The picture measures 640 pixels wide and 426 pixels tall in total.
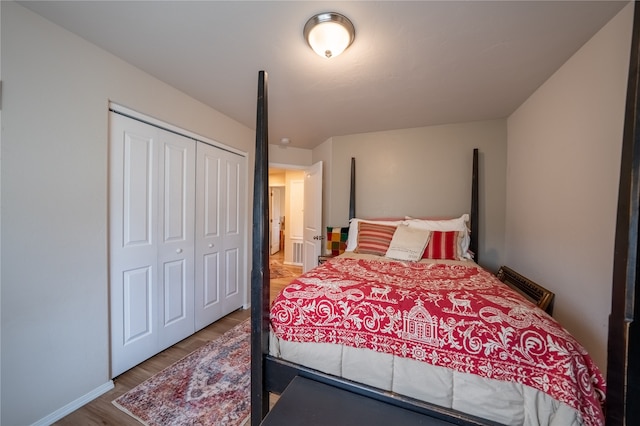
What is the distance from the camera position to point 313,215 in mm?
3338

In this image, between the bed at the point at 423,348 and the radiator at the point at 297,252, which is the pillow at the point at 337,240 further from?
the radiator at the point at 297,252

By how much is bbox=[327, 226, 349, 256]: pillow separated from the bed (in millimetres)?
1647

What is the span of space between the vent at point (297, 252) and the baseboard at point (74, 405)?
12.0 ft

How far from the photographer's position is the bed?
32.8 inches

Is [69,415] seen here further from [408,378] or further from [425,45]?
[425,45]

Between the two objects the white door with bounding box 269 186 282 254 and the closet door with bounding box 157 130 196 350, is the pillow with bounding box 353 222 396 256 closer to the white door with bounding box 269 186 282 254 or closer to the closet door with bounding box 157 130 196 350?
the closet door with bounding box 157 130 196 350

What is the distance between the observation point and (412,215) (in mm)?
2893

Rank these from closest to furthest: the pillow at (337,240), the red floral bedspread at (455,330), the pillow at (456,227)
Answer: the red floral bedspread at (455,330)
the pillow at (456,227)
the pillow at (337,240)

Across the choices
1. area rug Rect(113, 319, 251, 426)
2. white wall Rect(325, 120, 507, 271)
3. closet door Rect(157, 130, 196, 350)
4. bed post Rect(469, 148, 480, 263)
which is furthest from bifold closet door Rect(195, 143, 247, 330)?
bed post Rect(469, 148, 480, 263)

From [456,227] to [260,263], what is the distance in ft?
6.87

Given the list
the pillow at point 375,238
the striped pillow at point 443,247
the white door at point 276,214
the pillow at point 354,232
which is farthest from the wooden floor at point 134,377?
the white door at point 276,214

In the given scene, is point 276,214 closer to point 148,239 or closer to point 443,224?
point 148,239

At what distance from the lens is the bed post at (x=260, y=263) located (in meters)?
1.11

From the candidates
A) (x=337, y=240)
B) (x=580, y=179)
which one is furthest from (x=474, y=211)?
(x=337, y=240)
